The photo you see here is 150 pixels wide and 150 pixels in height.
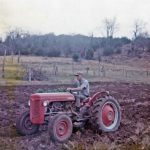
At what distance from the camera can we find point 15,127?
1220 centimetres

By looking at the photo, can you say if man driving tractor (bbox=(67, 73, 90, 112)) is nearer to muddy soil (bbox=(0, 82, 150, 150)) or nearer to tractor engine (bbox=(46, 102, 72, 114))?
tractor engine (bbox=(46, 102, 72, 114))

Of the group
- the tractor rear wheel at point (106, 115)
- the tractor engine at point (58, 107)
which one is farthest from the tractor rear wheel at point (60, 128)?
the tractor rear wheel at point (106, 115)

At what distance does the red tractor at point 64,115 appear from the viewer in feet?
35.4

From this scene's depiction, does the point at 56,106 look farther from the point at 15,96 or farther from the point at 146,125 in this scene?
the point at 15,96

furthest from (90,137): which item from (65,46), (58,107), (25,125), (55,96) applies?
(65,46)

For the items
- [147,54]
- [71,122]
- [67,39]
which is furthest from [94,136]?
[67,39]

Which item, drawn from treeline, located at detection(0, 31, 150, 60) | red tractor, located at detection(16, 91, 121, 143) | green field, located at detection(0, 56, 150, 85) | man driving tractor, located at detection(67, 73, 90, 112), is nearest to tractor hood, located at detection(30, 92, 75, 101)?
red tractor, located at detection(16, 91, 121, 143)

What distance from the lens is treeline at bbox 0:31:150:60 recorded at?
68750 mm

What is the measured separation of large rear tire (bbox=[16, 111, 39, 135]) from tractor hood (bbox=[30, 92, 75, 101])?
29.6 inches

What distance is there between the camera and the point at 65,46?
87.4 m

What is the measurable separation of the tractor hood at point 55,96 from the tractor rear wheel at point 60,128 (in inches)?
20.2

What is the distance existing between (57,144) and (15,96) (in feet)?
37.1

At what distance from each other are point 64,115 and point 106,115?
1.73 metres

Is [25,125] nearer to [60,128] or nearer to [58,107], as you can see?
[58,107]
